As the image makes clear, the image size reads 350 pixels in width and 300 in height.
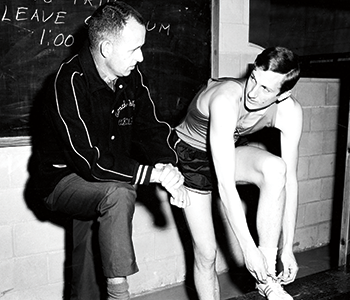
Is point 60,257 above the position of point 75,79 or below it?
below

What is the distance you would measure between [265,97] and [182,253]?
5.41 feet

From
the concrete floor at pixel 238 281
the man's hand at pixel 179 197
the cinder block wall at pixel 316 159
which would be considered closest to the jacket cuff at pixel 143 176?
the man's hand at pixel 179 197

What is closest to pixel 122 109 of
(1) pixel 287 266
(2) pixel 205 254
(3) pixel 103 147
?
(3) pixel 103 147

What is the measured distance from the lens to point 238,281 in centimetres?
334

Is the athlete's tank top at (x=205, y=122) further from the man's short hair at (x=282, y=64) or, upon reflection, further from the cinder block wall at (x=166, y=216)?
the cinder block wall at (x=166, y=216)

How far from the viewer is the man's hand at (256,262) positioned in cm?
193

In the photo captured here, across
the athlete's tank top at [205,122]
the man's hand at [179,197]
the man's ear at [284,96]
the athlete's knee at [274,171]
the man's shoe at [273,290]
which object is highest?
the man's ear at [284,96]

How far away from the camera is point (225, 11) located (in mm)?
2980

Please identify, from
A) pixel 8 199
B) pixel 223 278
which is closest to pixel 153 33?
pixel 8 199

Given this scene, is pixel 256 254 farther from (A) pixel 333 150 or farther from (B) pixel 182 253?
(A) pixel 333 150

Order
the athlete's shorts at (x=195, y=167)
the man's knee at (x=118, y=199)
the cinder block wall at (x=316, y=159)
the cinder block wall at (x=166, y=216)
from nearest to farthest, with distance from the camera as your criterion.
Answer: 1. the man's knee at (x=118, y=199)
2. the athlete's shorts at (x=195, y=167)
3. the cinder block wall at (x=166, y=216)
4. the cinder block wall at (x=316, y=159)

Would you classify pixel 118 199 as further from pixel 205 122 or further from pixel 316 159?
pixel 316 159

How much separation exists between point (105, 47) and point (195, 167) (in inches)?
31.5

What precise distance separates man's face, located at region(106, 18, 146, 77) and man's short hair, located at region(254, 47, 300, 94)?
514 mm
